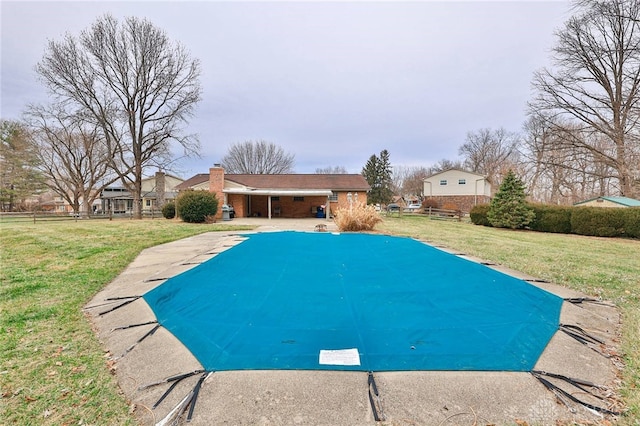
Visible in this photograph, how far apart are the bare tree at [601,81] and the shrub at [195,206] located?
78.0 ft

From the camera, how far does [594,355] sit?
268cm

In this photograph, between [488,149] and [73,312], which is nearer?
[73,312]

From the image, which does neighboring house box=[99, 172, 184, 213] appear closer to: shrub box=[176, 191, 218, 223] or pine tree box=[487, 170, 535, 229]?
shrub box=[176, 191, 218, 223]

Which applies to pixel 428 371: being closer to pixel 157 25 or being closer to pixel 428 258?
pixel 428 258

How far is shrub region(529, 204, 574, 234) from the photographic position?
1381 cm

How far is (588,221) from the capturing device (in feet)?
42.6

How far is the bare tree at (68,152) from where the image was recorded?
73.6 ft

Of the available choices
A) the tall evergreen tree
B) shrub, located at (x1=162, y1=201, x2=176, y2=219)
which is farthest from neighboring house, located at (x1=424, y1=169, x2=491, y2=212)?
shrub, located at (x1=162, y1=201, x2=176, y2=219)

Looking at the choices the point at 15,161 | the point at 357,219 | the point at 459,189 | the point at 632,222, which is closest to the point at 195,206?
the point at 357,219

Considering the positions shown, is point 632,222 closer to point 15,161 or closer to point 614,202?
point 614,202

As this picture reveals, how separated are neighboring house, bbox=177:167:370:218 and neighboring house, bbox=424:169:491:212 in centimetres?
1384

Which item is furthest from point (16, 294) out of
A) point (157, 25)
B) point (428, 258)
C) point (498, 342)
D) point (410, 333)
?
point (157, 25)

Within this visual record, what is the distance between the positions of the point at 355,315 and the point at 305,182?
20.2 m

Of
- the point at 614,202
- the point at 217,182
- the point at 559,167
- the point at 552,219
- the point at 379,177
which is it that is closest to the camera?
the point at 552,219
